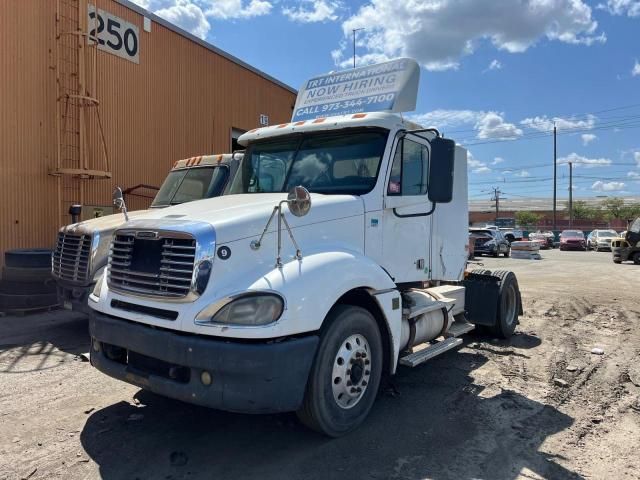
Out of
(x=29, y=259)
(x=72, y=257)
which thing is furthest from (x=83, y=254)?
(x=29, y=259)

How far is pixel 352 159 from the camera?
15.5 feet

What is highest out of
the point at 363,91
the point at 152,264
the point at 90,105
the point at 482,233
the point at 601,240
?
the point at 90,105

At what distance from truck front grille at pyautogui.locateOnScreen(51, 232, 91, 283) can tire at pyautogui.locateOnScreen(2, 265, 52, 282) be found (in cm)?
178

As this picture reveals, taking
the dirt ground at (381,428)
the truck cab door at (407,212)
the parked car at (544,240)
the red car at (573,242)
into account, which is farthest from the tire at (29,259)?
the parked car at (544,240)

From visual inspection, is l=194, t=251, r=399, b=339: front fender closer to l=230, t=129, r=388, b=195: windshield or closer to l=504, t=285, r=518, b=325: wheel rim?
l=230, t=129, r=388, b=195: windshield

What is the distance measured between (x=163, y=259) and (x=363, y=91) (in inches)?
125

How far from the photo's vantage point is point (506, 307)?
7500 millimetres

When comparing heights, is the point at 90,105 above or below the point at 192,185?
above

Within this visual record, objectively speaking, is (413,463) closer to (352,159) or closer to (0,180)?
(352,159)

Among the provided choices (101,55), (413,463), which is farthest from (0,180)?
(413,463)

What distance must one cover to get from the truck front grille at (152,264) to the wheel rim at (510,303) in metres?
5.43

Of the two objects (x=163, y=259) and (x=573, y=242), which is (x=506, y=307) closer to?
(x=163, y=259)

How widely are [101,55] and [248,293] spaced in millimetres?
11765

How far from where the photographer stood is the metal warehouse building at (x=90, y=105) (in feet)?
36.0
